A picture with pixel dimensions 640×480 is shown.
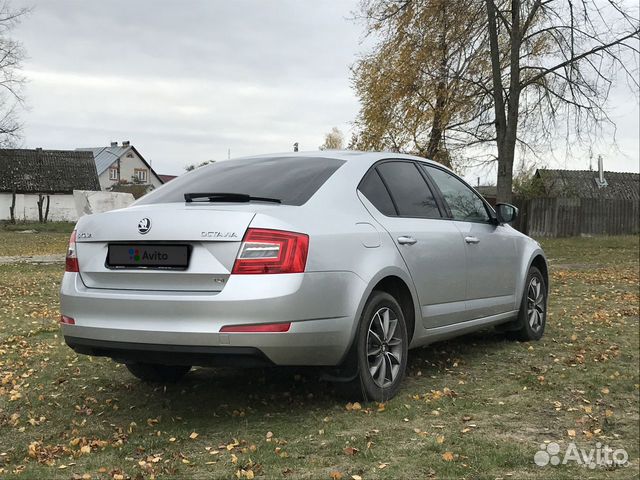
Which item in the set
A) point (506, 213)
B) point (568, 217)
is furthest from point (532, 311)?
point (568, 217)

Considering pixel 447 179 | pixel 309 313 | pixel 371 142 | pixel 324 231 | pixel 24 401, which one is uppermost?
pixel 371 142

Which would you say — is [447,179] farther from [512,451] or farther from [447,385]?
[512,451]

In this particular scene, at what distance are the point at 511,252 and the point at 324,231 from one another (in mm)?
2894

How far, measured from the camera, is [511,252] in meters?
6.71

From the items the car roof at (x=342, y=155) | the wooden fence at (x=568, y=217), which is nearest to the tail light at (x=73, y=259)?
the car roof at (x=342, y=155)

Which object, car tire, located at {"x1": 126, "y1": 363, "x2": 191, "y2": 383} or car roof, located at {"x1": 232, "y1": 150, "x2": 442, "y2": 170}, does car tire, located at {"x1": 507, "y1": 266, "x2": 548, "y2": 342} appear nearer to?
car roof, located at {"x1": 232, "y1": 150, "x2": 442, "y2": 170}

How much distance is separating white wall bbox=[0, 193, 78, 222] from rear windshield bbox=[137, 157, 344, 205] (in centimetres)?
5603

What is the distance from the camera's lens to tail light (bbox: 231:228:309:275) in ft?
13.4

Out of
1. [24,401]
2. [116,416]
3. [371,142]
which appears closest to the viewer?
[116,416]

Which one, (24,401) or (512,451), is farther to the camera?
(24,401)

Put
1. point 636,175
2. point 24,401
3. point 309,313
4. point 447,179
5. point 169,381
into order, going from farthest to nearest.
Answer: point 636,175 → point 447,179 → point 169,381 → point 24,401 → point 309,313

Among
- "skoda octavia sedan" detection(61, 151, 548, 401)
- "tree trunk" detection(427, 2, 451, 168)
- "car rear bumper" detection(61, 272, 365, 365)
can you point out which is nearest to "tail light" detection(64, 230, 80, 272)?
"skoda octavia sedan" detection(61, 151, 548, 401)

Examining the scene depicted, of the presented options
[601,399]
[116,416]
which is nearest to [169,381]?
[116,416]

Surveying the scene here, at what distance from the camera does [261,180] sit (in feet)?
16.0
